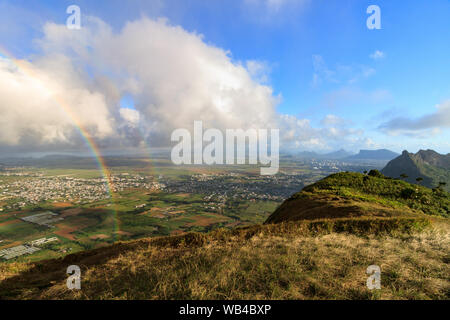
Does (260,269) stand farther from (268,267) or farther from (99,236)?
(99,236)

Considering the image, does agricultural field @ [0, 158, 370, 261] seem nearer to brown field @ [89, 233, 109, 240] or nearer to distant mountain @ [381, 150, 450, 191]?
brown field @ [89, 233, 109, 240]

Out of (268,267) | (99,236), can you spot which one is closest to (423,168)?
(268,267)

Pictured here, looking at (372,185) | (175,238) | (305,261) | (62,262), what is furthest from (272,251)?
(372,185)

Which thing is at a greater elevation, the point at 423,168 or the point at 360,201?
the point at 360,201
